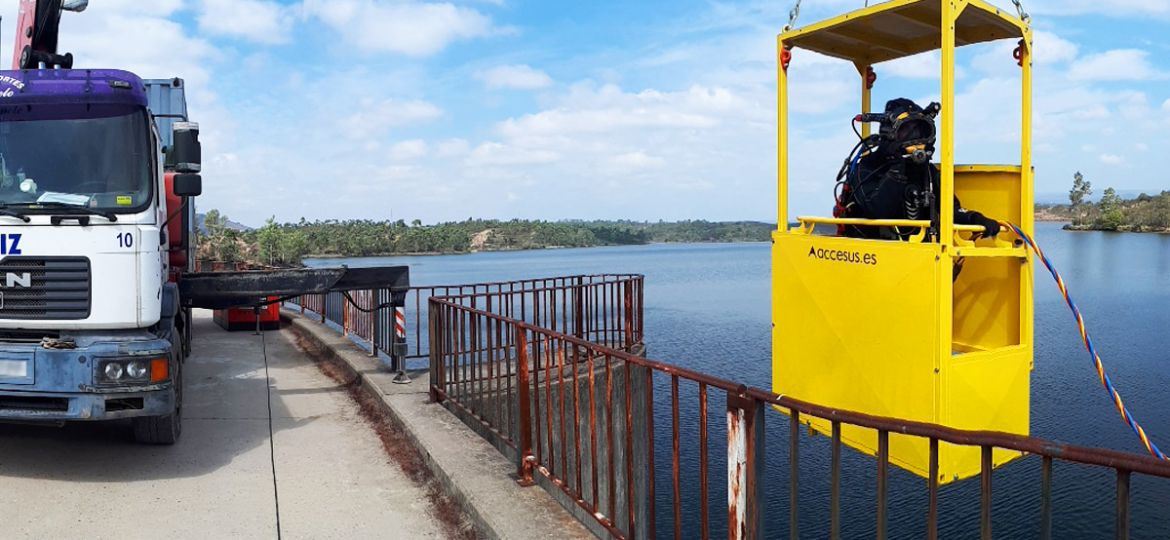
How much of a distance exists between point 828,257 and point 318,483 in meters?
3.69

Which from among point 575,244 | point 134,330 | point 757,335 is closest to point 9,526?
point 134,330

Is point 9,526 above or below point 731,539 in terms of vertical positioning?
below

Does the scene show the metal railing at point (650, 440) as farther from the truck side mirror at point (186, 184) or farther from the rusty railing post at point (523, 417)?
the truck side mirror at point (186, 184)

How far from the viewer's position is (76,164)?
550 cm

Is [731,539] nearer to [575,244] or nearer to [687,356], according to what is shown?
[687,356]

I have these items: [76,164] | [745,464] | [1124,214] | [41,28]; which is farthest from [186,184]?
[1124,214]

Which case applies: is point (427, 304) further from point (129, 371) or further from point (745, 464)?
point (745, 464)

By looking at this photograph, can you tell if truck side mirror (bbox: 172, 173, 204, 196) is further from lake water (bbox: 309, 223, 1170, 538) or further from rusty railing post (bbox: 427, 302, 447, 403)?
lake water (bbox: 309, 223, 1170, 538)

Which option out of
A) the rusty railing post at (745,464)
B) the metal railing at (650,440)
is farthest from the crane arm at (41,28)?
the rusty railing post at (745,464)

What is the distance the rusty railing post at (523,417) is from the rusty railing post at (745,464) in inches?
83.0

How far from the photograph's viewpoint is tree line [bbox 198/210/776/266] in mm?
67969

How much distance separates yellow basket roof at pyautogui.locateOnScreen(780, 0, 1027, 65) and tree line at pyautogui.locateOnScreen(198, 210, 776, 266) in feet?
183

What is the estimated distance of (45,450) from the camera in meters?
5.96

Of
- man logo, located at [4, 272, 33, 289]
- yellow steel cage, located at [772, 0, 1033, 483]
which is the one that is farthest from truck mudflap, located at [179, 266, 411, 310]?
yellow steel cage, located at [772, 0, 1033, 483]
